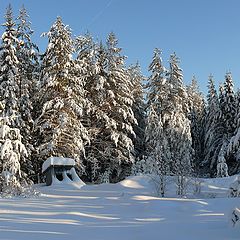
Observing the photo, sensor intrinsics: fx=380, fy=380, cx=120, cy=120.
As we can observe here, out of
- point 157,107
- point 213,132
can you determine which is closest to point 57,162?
point 157,107

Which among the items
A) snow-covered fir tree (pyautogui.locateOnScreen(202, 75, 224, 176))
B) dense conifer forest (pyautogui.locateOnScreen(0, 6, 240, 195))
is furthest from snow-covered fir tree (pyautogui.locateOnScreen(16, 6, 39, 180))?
snow-covered fir tree (pyautogui.locateOnScreen(202, 75, 224, 176))

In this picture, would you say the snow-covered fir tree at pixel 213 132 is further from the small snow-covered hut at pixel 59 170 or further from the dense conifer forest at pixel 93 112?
the small snow-covered hut at pixel 59 170

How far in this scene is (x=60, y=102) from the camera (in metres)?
28.0

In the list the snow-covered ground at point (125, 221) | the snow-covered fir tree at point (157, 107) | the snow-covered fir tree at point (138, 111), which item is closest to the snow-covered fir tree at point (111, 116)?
the snow-covered fir tree at point (157, 107)

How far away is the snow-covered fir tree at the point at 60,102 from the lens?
91.1ft

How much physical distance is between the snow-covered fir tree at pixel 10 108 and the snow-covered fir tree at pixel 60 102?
230 cm

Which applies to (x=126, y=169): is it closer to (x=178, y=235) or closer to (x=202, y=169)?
(x=202, y=169)

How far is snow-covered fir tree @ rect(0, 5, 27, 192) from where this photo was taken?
69.4 feet

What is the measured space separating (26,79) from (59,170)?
7834 millimetres

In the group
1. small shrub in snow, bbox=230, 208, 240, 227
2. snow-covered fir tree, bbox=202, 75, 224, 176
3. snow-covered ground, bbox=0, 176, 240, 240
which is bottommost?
snow-covered ground, bbox=0, 176, 240, 240

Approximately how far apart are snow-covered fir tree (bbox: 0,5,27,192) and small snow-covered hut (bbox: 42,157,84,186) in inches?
65.8

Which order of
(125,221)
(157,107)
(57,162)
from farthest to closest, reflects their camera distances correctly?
1. (157,107)
2. (57,162)
3. (125,221)

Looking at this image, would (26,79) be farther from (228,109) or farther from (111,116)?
(228,109)

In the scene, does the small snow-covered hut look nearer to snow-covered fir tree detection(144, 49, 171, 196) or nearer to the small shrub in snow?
snow-covered fir tree detection(144, 49, 171, 196)
